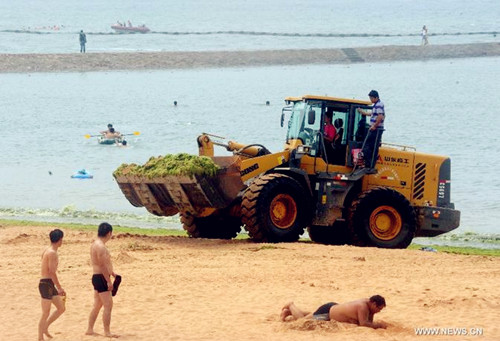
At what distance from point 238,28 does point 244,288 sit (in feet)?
391

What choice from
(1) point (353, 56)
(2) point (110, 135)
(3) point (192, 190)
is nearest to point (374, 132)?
(3) point (192, 190)

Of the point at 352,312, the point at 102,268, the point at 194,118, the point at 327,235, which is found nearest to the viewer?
the point at 102,268

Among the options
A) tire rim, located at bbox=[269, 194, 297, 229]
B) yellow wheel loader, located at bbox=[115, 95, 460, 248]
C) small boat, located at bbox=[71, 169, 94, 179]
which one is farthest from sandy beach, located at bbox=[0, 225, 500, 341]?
small boat, located at bbox=[71, 169, 94, 179]

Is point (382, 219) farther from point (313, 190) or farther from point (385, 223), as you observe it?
point (313, 190)

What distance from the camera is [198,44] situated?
10956 cm

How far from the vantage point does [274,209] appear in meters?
21.5

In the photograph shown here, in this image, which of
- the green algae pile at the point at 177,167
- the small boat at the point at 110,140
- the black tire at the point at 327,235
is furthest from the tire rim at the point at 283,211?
the small boat at the point at 110,140

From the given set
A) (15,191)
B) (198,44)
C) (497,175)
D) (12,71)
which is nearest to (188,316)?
(15,191)

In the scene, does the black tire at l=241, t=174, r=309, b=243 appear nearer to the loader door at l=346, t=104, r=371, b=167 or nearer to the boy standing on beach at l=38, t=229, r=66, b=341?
the loader door at l=346, t=104, r=371, b=167

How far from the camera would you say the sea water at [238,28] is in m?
109

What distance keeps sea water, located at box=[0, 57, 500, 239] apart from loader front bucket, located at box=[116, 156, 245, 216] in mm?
6237

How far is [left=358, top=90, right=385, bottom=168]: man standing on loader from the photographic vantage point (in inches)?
858

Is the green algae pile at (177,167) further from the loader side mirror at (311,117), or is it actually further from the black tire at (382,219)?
the black tire at (382,219)

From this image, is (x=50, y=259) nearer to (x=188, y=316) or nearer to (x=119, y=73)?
(x=188, y=316)
